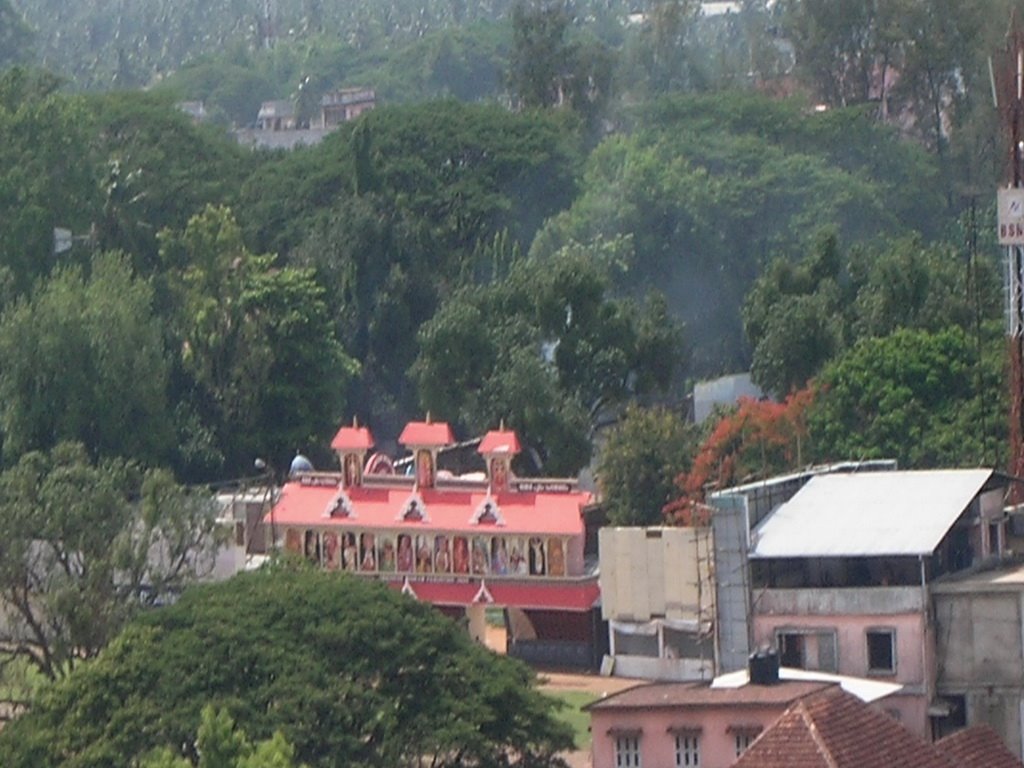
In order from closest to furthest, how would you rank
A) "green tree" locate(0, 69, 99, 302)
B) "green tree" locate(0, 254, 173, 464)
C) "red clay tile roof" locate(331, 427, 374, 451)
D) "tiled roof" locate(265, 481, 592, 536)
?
"tiled roof" locate(265, 481, 592, 536) → "red clay tile roof" locate(331, 427, 374, 451) → "green tree" locate(0, 254, 173, 464) → "green tree" locate(0, 69, 99, 302)

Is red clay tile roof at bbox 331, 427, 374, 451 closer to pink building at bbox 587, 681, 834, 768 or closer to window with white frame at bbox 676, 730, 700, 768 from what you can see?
pink building at bbox 587, 681, 834, 768

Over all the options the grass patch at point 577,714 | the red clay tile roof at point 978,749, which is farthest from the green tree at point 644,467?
the red clay tile roof at point 978,749

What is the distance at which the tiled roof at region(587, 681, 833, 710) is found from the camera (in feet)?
98.5

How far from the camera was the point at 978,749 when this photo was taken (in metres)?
28.4

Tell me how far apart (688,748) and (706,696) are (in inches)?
22.0

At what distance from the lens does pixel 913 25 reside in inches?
2933

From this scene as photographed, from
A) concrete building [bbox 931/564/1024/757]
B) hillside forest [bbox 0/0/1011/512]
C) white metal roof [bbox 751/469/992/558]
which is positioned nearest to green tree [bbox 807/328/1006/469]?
hillside forest [bbox 0/0/1011/512]

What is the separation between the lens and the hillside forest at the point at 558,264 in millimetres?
46062

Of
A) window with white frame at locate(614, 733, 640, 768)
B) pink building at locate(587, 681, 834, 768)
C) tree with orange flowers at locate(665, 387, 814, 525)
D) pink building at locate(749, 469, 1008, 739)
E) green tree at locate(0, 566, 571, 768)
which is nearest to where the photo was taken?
pink building at locate(587, 681, 834, 768)

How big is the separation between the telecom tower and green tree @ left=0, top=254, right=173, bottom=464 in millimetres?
17593

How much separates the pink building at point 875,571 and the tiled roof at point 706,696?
2231 millimetres

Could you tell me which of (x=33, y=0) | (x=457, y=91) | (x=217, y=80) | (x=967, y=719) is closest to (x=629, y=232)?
(x=967, y=719)

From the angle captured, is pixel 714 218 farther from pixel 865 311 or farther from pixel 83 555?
pixel 83 555

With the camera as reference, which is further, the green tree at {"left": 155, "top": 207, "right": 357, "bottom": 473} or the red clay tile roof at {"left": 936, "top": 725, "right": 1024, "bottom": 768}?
the green tree at {"left": 155, "top": 207, "right": 357, "bottom": 473}
